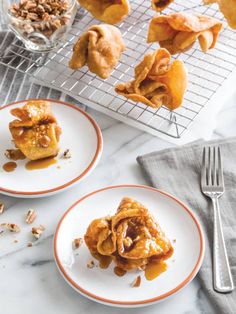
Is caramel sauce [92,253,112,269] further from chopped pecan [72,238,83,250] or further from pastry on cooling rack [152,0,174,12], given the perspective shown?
pastry on cooling rack [152,0,174,12]

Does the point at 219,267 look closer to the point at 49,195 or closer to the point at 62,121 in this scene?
the point at 49,195

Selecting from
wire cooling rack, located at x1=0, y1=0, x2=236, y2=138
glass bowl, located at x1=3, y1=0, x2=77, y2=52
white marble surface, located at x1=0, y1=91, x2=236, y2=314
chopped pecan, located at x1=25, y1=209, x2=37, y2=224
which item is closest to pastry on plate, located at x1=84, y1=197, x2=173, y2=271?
white marble surface, located at x1=0, y1=91, x2=236, y2=314

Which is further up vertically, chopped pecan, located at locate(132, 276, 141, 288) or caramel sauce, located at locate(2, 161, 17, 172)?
chopped pecan, located at locate(132, 276, 141, 288)

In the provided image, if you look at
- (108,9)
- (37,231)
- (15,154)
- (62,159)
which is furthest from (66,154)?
(108,9)

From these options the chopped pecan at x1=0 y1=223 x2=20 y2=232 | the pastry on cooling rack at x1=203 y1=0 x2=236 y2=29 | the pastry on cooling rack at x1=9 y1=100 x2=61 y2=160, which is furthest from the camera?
the pastry on cooling rack at x1=203 y1=0 x2=236 y2=29

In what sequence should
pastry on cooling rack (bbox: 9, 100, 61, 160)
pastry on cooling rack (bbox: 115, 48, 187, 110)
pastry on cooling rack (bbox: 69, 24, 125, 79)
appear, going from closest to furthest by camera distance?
pastry on cooling rack (bbox: 9, 100, 61, 160)
pastry on cooling rack (bbox: 115, 48, 187, 110)
pastry on cooling rack (bbox: 69, 24, 125, 79)

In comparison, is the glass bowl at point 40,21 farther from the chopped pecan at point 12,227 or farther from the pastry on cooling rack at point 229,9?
the chopped pecan at point 12,227

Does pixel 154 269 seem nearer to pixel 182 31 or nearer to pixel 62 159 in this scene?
pixel 62 159

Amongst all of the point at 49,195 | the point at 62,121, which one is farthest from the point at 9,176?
the point at 62,121
